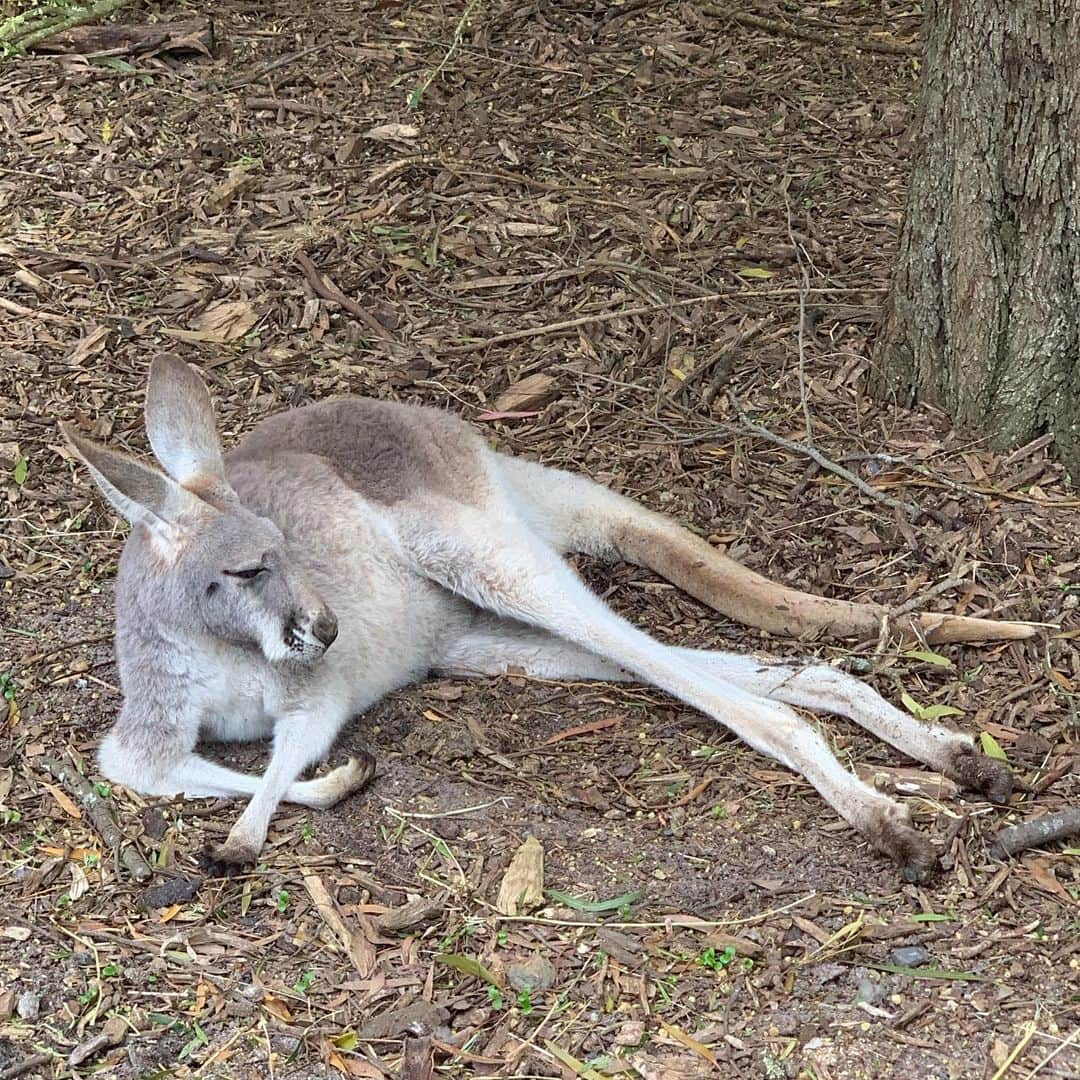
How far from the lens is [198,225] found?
19.6 ft

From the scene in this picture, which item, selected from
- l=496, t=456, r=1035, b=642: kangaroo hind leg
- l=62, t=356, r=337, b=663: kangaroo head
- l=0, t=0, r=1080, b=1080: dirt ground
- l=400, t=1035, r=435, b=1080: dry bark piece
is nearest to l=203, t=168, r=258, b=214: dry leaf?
l=0, t=0, r=1080, b=1080: dirt ground

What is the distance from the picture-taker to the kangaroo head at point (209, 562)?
3.61 meters

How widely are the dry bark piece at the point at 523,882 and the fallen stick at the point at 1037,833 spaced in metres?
1.04

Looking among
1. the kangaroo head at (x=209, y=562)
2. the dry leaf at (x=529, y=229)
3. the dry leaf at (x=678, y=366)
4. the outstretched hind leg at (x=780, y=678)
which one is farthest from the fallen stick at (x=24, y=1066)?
the dry leaf at (x=529, y=229)

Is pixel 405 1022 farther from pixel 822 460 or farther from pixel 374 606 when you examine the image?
pixel 822 460

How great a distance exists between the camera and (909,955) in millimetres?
2967

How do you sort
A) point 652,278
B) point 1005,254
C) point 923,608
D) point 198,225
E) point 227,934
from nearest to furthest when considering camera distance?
point 227,934 → point 923,608 → point 1005,254 → point 652,278 → point 198,225

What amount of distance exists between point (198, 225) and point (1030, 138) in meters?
3.38

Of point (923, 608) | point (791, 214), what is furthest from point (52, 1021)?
point (791, 214)

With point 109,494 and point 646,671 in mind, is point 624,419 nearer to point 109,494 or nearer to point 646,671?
point 646,671

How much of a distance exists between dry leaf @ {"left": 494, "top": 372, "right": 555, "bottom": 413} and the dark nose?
1.73 meters

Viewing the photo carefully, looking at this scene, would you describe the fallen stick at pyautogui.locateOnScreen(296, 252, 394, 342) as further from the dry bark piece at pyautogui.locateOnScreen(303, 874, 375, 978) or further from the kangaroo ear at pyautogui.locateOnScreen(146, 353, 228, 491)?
the dry bark piece at pyautogui.locateOnScreen(303, 874, 375, 978)

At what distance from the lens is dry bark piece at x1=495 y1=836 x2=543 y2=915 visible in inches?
127

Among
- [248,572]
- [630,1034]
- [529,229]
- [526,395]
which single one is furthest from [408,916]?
[529,229]
